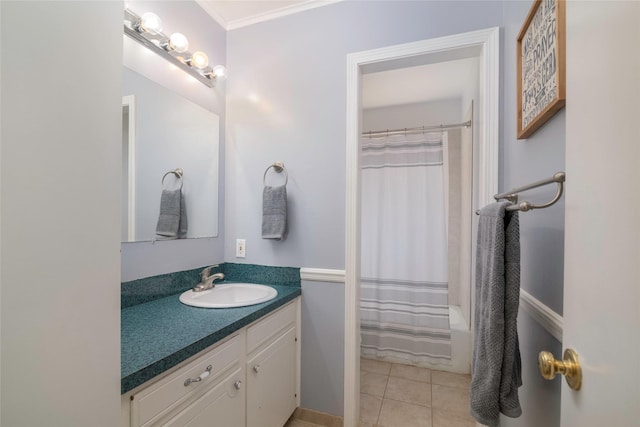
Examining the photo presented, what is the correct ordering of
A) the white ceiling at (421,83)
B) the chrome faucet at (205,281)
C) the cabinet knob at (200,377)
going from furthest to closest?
the white ceiling at (421,83)
the chrome faucet at (205,281)
the cabinet knob at (200,377)

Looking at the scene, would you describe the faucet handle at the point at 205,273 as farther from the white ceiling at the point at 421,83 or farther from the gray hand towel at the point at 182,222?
the white ceiling at the point at 421,83

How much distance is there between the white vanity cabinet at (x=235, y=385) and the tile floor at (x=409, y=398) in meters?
0.39

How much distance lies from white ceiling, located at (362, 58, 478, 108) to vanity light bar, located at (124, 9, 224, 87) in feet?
3.92

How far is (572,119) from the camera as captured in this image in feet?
1.70

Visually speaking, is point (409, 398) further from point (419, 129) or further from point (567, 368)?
point (419, 129)

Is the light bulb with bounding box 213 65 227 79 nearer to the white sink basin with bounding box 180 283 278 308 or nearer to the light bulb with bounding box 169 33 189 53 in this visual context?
the light bulb with bounding box 169 33 189 53

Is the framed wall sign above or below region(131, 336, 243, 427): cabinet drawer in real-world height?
above

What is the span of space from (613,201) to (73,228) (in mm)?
852

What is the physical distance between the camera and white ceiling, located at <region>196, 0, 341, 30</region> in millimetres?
1697

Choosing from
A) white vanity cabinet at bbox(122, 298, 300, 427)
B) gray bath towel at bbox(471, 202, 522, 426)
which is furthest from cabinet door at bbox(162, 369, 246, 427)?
gray bath towel at bbox(471, 202, 522, 426)

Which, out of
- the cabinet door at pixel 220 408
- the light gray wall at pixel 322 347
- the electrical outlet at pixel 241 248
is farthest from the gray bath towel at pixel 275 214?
the cabinet door at pixel 220 408

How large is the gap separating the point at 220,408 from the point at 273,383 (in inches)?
16.2

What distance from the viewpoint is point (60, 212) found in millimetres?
455

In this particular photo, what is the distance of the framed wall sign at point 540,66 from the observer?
0.74m
